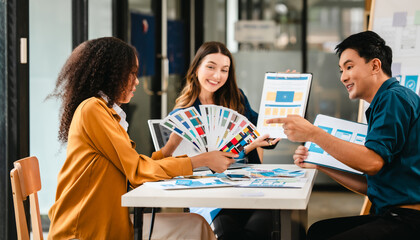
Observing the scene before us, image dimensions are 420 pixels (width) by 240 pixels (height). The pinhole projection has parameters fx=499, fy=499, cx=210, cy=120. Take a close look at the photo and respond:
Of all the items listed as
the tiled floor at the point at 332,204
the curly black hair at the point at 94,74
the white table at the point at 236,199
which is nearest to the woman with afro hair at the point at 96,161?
the curly black hair at the point at 94,74

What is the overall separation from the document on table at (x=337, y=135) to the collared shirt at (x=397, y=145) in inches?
15.1

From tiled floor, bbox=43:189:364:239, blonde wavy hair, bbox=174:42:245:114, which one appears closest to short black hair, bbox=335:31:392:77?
blonde wavy hair, bbox=174:42:245:114

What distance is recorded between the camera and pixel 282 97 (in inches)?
96.7

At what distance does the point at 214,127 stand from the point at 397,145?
741 millimetres

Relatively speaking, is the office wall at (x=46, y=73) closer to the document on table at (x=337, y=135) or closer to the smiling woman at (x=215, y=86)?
the smiling woman at (x=215, y=86)

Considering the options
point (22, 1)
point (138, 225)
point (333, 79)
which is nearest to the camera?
point (138, 225)

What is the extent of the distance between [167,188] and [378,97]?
91 centimetres

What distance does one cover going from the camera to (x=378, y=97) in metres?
2.00

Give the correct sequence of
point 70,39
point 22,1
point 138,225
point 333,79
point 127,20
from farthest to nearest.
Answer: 1. point 333,79
2. point 127,20
3. point 70,39
4. point 22,1
5. point 138,225

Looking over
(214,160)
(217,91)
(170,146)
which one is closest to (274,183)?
(214,160)

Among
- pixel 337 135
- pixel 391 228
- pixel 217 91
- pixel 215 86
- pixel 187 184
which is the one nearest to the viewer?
pixel 391 228

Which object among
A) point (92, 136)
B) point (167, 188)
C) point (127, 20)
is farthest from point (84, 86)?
point (127, 20)

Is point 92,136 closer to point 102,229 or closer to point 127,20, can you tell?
point 102,229

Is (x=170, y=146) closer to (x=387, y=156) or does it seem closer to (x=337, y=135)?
(x=337, y=135)
